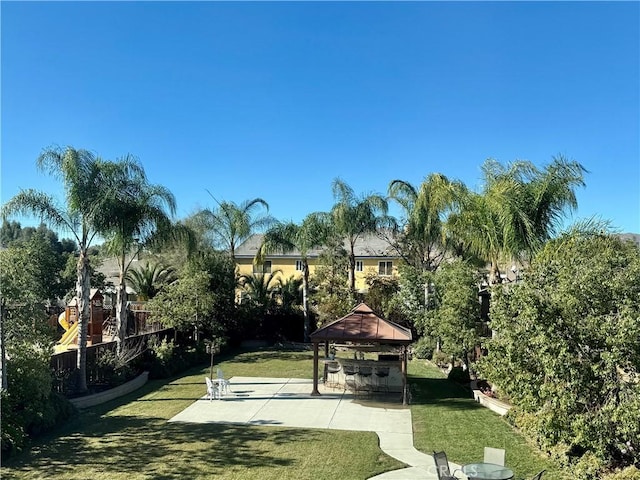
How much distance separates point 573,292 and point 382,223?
2242 cm

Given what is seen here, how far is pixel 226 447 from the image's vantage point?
12.0 meters

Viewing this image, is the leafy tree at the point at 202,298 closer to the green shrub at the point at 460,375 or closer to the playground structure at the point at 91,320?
the playground structure at the point at 91,320

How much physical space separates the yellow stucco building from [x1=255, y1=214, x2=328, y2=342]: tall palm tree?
8365 mm

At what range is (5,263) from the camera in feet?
42.5

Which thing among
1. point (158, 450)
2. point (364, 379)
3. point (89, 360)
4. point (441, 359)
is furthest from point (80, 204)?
point (441, 359)

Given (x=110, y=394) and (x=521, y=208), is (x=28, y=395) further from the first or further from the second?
(x=521, y=208)

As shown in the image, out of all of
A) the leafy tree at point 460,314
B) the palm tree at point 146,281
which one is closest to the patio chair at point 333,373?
the leafy tree at point 460,314

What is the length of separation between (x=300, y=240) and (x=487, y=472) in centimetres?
2313

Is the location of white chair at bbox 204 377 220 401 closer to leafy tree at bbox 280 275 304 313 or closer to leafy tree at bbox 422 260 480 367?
leafy tree at bbox 422 260 480 367

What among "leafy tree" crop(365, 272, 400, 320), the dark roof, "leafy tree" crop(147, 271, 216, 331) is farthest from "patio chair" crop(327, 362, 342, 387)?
the dark roof

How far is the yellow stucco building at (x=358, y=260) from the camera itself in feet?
142

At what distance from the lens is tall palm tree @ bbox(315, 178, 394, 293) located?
30.1 meters

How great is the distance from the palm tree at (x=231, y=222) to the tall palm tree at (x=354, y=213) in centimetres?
465

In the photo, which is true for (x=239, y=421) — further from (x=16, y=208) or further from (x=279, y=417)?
(x=16, y=208)
